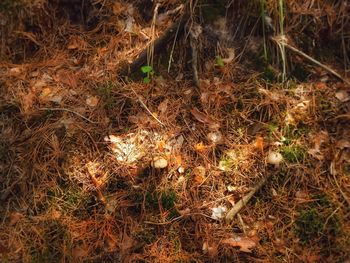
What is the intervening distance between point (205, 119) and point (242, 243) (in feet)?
3.25

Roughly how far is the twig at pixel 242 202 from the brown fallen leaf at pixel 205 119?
56cm

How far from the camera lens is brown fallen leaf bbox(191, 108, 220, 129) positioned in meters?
2.88

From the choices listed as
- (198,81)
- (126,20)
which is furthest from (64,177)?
(126,20)

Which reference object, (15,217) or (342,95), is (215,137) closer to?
(342,95)

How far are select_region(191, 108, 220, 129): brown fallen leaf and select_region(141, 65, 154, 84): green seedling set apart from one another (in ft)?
1.65

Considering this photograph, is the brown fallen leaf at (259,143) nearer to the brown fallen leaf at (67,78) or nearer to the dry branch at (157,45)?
the dry branch at (157,45)

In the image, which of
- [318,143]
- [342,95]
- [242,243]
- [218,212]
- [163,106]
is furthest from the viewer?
[163,106]

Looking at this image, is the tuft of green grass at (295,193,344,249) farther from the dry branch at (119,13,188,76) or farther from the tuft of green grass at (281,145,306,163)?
the dry branch at (119,13,188,76)

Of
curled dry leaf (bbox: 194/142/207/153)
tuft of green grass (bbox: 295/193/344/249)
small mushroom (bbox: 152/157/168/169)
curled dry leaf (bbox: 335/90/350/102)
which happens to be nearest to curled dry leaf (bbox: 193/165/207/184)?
curled dry leaf (bbox: 194/142/207/153)

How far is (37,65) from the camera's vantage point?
130 inches

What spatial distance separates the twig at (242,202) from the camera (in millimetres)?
2621

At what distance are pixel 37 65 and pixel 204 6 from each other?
1612 mm

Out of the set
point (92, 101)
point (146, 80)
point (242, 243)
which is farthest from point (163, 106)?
point (242, 243)

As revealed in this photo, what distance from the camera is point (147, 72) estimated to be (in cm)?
316
